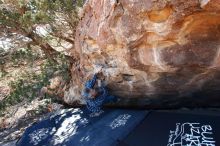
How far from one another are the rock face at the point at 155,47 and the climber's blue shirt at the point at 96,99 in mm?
125

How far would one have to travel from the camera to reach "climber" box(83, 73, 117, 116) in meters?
5.21

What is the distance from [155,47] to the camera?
4340 millimetres

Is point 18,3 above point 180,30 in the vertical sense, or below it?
above

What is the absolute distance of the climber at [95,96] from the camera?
521 cm

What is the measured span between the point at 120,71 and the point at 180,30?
45.5 inches

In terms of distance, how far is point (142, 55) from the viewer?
4480mm

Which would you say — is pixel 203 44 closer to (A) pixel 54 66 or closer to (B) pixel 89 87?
(B) pixel 89 87

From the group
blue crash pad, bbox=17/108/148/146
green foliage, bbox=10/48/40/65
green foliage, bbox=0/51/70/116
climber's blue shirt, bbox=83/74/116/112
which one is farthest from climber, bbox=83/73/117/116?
green foliage, bbox=10/48/40/65

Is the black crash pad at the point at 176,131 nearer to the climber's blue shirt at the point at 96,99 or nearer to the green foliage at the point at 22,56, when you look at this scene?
the climber's blue shirt at the point at 96,99

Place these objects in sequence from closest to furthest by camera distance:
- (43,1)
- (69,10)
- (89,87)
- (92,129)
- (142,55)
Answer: (142,55), (92,129), (89,87), (43,1), (69,10)

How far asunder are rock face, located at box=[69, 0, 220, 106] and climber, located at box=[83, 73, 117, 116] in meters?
0.13

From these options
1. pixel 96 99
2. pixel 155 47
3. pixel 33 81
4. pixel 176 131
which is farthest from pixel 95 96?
pixel 33 81

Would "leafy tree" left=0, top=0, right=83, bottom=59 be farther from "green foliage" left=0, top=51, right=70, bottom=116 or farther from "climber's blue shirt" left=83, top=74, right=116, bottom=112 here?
"climber's blue shirt" left=83, top=74, right=116, bottom=112

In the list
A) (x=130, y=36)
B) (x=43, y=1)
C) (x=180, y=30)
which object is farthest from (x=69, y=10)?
(x=180, y=30)
